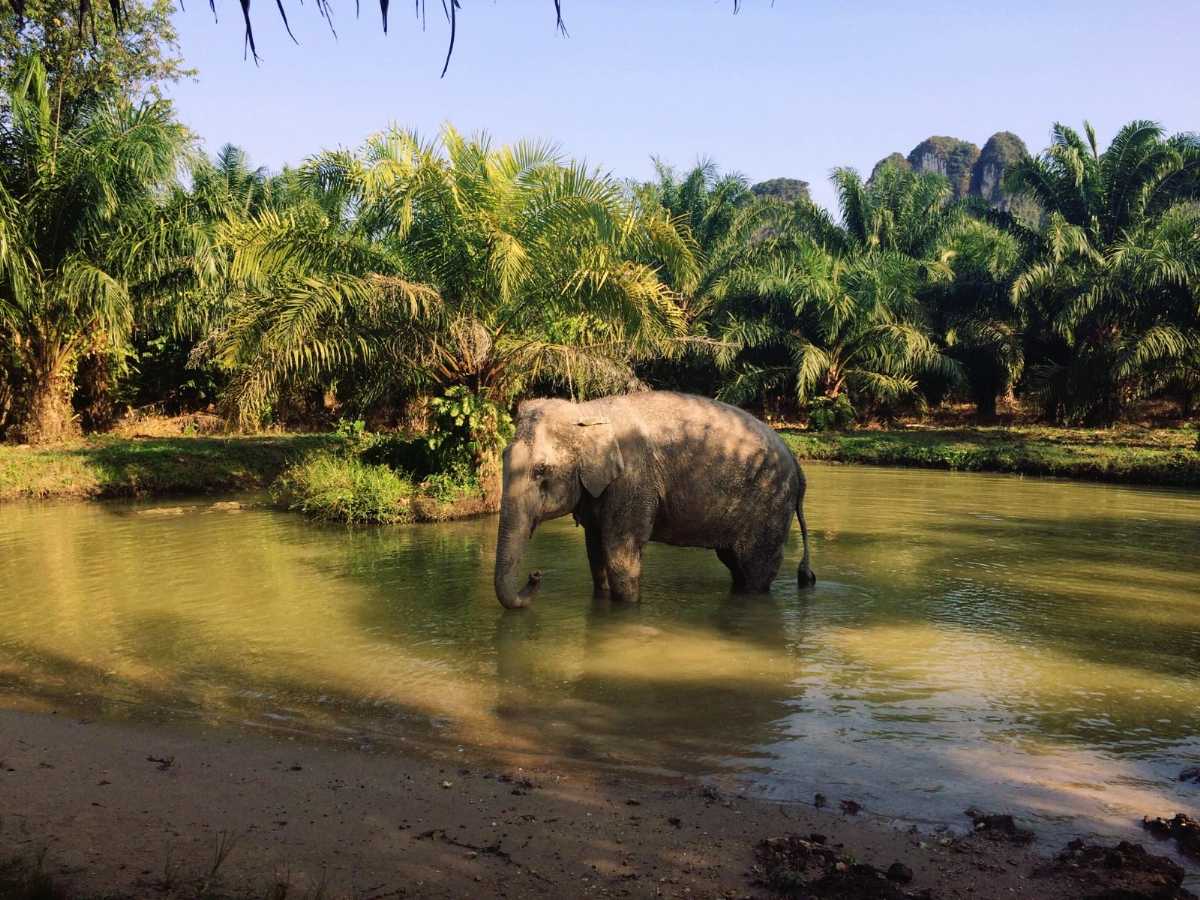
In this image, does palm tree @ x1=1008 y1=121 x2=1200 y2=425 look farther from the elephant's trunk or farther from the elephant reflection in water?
the elephant's trunk

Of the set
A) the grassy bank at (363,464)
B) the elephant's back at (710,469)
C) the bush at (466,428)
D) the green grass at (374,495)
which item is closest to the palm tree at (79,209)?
the grassy bank at (363,464)

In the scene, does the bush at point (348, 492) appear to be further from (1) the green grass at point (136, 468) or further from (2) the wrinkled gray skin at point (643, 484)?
(2) the wrinkled gray skin at point (643, 484)

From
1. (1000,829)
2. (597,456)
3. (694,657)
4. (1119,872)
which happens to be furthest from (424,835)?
(597,456)

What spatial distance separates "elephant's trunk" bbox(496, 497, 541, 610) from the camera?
8211mm

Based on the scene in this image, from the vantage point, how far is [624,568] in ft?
29.4

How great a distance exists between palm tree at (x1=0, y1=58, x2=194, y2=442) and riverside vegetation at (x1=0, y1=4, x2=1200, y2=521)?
0.06m

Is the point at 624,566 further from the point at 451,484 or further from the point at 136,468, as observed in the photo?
the point at 136,468

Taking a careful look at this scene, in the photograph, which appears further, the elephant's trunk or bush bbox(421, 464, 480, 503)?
bush bbox(421, 464, 480, 503)

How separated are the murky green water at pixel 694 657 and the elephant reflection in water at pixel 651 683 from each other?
0.09ft

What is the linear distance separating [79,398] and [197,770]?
22826 millimetres

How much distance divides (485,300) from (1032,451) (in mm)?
12822

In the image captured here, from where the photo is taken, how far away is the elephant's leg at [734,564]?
9.66m

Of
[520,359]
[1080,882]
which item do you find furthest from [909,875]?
[520,359]

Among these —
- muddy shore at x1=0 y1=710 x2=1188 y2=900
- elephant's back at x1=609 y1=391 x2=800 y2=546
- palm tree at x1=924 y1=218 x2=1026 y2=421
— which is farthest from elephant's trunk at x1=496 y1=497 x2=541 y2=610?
palm tree at x1=924 y1=218 x2=1026 y2=421
